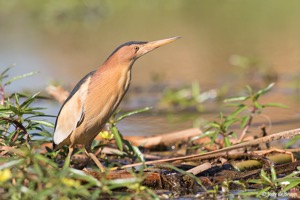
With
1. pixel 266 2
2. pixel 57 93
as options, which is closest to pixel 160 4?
pixel 266 2

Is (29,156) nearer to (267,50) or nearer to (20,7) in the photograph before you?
(267,50)

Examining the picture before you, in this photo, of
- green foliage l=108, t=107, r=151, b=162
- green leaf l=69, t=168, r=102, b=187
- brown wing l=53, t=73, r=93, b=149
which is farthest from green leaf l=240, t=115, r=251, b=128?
green leaf l=69, t=168, r=102, b=187

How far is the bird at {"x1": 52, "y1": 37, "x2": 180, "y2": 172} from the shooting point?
13.9 ft

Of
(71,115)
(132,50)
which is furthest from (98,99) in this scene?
(132,50)

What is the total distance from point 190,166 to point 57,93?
1565mm

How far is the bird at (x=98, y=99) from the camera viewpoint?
13.9ft

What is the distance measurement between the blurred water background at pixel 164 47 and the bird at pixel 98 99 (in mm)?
1919

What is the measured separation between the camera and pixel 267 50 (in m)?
11.2

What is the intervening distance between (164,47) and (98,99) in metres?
8.46

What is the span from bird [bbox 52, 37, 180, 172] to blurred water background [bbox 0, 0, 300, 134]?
1.92 metres

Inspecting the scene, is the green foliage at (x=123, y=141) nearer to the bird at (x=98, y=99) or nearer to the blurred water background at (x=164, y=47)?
the bird at (x=98, y=99)

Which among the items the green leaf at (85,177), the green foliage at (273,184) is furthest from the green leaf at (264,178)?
the green leaf at (85,177)

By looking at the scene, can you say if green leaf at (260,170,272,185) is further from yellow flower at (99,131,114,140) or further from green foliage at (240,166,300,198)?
yellow flower at (99,131,114,140)

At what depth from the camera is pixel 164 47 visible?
12.7 metres
